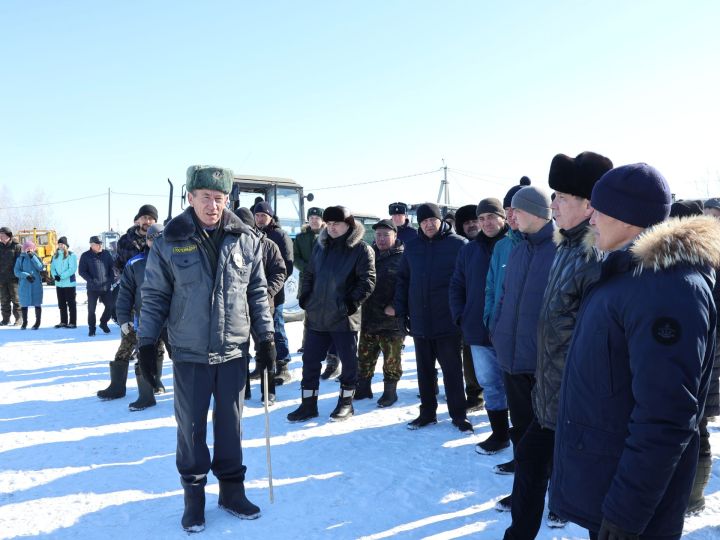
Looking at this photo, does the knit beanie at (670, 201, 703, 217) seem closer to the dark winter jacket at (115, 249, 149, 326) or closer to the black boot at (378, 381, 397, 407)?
the black boot at (378, 381, 397, 407)

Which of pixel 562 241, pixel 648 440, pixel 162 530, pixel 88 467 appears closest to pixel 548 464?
pixel 562 241

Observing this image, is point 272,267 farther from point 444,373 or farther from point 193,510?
point 193,510

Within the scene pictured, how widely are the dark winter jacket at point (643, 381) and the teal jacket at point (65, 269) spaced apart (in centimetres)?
1161

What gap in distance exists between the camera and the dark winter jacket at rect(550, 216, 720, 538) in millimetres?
1358

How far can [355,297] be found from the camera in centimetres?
502

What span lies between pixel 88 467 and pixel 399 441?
7.96 ft

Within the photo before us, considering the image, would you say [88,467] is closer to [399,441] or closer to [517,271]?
[399,441]

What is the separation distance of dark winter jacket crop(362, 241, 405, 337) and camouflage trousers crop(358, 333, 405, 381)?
0.08 metres

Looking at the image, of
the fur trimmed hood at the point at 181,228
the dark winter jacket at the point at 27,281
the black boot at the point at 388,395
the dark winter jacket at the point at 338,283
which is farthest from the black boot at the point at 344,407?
the dark winter jacket at the point at 27,281

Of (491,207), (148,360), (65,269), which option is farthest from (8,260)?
(491,207)

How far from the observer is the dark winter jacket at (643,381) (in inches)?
53.5

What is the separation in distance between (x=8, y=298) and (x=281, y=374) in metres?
8.97

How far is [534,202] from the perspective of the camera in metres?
3.17

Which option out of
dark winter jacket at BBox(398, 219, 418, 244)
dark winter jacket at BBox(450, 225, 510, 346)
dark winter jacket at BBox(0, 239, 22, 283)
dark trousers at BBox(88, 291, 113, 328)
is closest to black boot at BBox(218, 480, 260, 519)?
dark winter jacket at BBox(450, 225, 510, 346)
